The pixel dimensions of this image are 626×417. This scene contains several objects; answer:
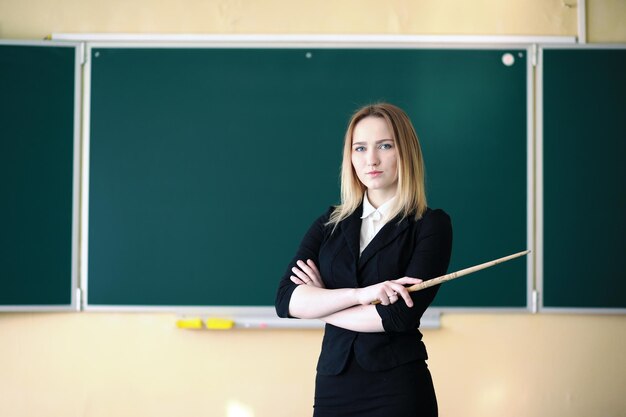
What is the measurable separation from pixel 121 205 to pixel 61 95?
0.70 meters

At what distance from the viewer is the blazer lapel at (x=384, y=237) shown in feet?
5.72

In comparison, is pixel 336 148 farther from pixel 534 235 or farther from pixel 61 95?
pixel 61 95

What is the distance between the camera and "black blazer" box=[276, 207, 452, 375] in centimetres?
166

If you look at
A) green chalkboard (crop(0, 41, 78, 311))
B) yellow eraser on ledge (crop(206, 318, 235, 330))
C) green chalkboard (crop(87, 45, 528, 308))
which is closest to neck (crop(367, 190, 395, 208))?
green chalkboard (crop(87, 45, 528, 308))

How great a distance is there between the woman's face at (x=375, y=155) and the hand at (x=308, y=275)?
312 millimetres

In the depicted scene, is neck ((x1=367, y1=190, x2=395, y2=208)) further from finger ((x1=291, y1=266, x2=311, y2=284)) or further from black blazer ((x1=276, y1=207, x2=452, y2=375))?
finger ((x1=291, y1=266, x2=311, y2=284))

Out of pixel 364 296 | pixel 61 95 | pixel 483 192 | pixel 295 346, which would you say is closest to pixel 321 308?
pixel 364 296

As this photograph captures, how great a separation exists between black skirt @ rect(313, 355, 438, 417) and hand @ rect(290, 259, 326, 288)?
0.30 metres

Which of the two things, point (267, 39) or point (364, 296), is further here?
point (267, 39)

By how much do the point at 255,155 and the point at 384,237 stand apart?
1963mm

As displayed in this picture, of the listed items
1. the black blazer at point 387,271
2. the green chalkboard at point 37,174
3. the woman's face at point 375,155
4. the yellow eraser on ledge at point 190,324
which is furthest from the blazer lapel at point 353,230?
Answer: the green chalkboard at point 37,174

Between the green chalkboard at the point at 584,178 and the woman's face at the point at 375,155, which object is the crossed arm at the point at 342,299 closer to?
the woman's face at the point at 375,155

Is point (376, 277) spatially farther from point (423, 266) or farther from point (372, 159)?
point (372, 159)

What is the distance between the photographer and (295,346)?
3.55m
